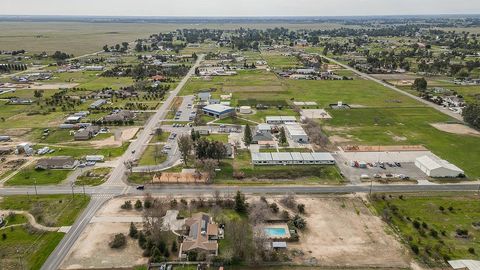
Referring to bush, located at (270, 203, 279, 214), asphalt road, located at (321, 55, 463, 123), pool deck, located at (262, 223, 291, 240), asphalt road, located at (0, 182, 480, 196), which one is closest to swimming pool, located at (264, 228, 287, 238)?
pool deck, located at (262, 223, 291, 240)

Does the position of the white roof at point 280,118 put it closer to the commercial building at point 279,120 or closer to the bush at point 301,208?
the commercial building at point 279,120

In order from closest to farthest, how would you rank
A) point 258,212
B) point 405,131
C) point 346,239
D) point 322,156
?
point 346,239
point 258,212
point 322,156
point 405,131

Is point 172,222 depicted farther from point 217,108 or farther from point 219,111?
point 217,108

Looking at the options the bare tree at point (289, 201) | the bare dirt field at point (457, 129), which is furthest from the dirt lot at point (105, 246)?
the bare dirt field at point (457, 129)

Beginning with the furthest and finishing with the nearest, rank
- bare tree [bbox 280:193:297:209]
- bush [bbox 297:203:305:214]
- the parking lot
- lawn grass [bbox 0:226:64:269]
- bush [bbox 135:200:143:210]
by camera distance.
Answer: the parking lot → bare tree [bbox 280:193:297:209] → bush [bbox 135:200:143:210] → bush [bbox 297:203:305:214] → lawn grass [bbox 0:226:64:269]

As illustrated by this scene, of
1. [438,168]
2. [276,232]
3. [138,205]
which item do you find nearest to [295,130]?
[438,168]

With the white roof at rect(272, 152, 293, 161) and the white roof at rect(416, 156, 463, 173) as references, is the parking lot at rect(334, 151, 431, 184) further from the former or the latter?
the white roof at rect(272, 152, 293, 161)

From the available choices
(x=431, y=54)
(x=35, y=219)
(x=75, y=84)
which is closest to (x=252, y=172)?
(x=35, y=219)
